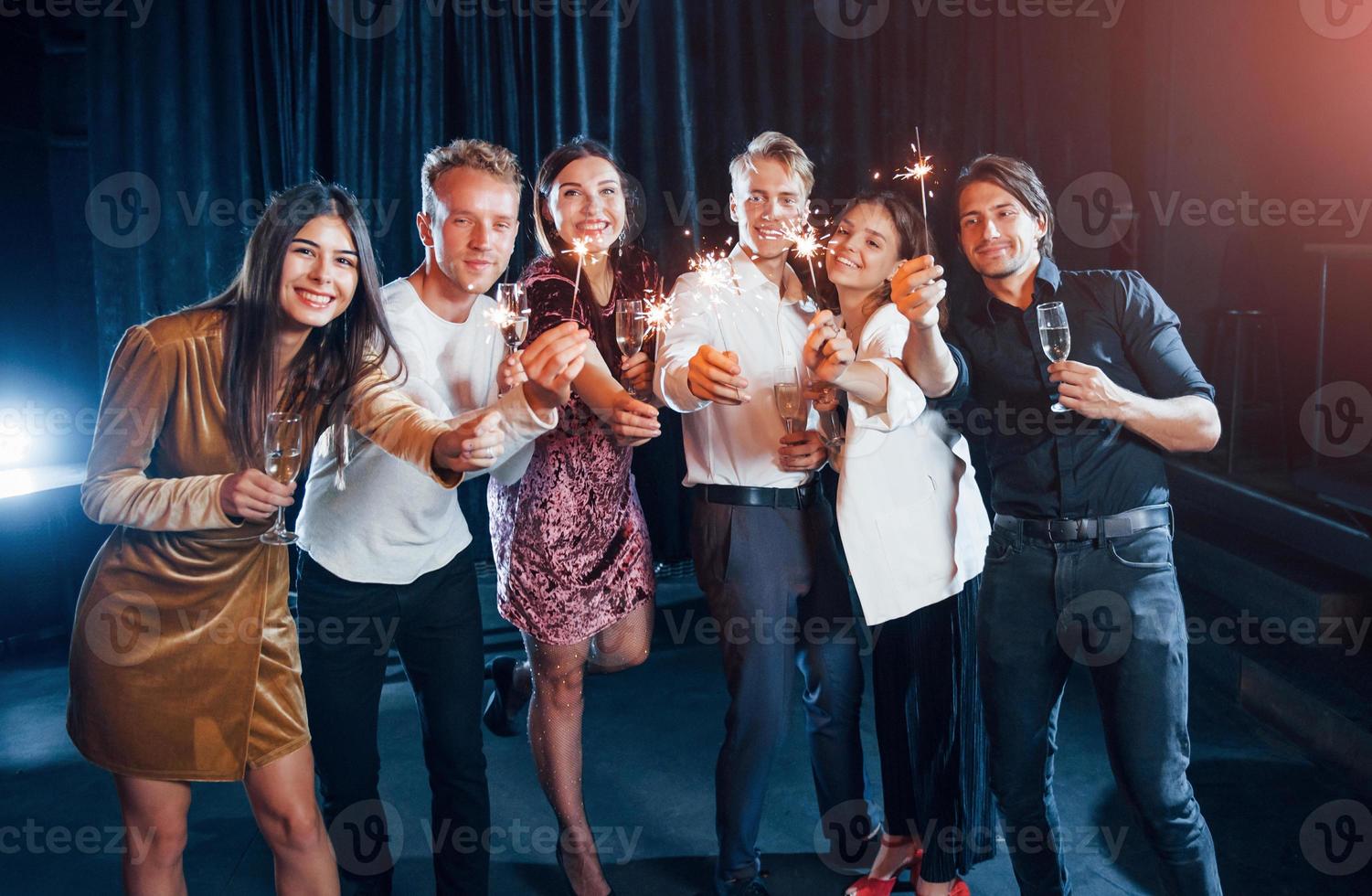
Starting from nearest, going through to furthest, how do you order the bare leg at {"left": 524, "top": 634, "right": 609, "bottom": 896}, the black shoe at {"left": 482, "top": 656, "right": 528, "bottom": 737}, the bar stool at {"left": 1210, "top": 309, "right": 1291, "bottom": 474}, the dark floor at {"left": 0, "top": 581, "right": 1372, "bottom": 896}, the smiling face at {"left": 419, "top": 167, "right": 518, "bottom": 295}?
the smiling face at {"left": 419, "top": 167, "right": 518, "bottom": 295}, the bare leg at {"left": 524, "top": 634, "right": 609, "bottom": 896}, the dark floor at {"left": 0, "top": 581, "right": 1372, "bottom": 896}, the black shoe at {"left": 482, "top": 656, "right": 528, "bottom": 737}, the bar stool at {"left": 1210, "top": 309, "right": 1291, "bottom": 474}

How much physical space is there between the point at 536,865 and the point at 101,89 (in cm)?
389

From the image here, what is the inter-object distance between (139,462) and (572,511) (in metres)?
0.89

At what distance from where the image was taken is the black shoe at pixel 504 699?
10.2 ft

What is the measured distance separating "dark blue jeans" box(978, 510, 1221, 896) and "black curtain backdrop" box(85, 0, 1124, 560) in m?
2.75

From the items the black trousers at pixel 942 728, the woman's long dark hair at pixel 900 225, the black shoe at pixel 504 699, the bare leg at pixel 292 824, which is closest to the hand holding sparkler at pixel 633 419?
the woman's long dark hair at pixel 900 225

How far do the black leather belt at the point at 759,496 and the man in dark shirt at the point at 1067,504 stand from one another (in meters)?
0.42

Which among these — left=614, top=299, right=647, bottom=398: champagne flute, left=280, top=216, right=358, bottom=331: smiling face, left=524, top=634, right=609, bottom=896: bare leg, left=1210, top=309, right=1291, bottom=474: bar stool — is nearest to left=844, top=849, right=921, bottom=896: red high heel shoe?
left=524, top=634, right=609, bottom=896: bare leg

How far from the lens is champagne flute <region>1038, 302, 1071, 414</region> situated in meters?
1.72

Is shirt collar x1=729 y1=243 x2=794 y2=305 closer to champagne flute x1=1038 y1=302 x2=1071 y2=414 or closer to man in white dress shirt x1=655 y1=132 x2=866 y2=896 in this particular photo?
man in white dress shirt x1=655 y1=132 x2=866 y2=896

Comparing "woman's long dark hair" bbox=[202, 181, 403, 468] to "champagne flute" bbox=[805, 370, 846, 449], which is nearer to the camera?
"woman's long dark hair" bbox=[202, 181, 403, 468]

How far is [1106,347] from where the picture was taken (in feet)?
6.10

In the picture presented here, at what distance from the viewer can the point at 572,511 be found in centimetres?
220

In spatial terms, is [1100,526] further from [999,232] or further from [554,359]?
[554,359]

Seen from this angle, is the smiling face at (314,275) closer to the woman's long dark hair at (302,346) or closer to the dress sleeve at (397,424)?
the woman's long dark hair at (302,346)
